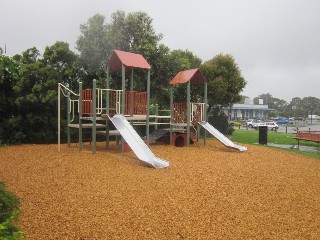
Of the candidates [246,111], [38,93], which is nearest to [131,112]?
[38,93]

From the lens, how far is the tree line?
1543 centimetres

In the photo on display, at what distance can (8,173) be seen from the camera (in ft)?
26.9

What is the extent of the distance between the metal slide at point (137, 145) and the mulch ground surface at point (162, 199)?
290 millimetres

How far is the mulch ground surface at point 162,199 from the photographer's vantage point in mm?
4754

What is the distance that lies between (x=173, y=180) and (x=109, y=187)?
1.68 meters

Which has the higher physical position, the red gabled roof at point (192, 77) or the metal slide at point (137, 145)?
the red gabled roof at point (192, 77)

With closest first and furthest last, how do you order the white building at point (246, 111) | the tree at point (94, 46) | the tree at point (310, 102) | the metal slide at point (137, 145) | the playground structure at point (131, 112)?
the metal slide at point (137, 145) → the playground structure at point (131, 112) → the tree at point (94, 46) → the white building at point (246, 111) → the tree at point (310, 102)

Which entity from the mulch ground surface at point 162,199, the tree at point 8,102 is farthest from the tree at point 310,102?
the tree at point 8,102

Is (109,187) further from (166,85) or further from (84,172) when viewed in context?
(166,85)

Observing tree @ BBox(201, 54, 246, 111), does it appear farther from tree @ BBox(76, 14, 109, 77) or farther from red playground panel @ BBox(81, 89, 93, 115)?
red playground panel @ BBox(81, 89, 93, 115)

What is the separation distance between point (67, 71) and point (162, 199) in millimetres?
12467

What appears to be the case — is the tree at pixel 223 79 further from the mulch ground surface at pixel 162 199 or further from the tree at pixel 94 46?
the mulch ground surface at pixel 162 199

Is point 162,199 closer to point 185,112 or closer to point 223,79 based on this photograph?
point 185,112

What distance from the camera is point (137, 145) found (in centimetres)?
1023
